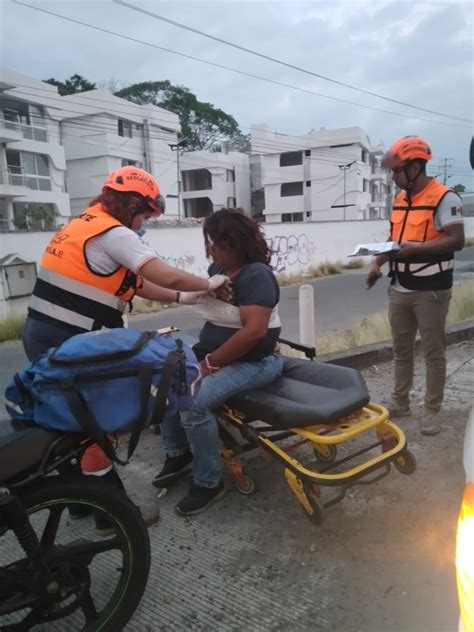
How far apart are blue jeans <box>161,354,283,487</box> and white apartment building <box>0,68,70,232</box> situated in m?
29.0

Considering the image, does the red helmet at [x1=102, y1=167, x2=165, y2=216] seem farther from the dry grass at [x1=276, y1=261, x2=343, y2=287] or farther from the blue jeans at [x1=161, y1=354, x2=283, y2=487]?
the dry grass at [x1=276, y1=261, x2=343, y2=287]

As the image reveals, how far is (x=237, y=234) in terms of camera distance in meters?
2.79

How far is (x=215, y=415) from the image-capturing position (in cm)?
283

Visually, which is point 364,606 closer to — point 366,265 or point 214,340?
point 214,340

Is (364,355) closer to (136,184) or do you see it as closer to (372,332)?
(372,332)

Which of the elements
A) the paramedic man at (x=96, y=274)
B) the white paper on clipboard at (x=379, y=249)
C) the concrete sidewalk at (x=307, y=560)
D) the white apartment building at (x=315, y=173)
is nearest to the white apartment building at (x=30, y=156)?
the white apartment building at (x=315, y=173)

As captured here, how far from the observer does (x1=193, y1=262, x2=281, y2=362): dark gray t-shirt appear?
2707 millimetres

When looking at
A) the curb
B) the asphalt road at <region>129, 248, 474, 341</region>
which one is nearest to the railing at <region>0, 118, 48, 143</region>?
the asphalt road at <region>129, 248, 474, 341</region>

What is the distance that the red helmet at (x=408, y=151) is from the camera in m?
3.25

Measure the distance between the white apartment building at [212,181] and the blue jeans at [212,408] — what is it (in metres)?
44.8

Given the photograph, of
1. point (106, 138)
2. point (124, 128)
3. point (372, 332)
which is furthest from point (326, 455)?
point (124, 128)

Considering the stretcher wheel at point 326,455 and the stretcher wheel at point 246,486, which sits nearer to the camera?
the stretcher wheel at point 246,486

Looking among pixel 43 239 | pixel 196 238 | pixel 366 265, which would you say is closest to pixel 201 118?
pixel 366 265

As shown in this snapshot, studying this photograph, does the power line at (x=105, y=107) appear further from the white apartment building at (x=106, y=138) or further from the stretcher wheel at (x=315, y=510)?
the stretcher wheel at (x=315, y=510)
